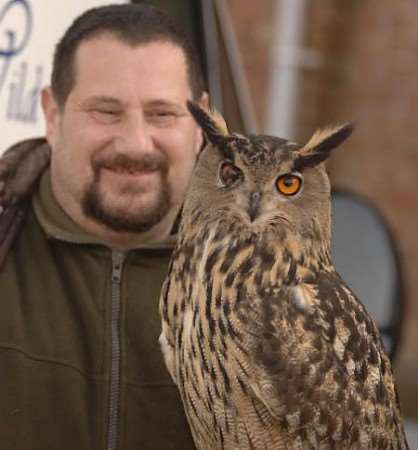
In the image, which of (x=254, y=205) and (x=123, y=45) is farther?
(x=123, y=45)

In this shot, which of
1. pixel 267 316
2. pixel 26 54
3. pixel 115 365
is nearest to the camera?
pixel 267 316

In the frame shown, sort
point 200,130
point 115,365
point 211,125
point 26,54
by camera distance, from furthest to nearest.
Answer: point 26,54, point 200,130, point 115,365, point 211,125

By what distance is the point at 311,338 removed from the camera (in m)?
2.59

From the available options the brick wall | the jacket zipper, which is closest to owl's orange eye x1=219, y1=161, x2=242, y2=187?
the jacket zipper

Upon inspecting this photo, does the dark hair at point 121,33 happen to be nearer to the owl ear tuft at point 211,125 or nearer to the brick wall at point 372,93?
the owl ear tuft at point 211,125

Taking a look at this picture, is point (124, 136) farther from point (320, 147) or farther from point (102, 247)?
point (320, 147)

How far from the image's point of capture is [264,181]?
2.62 metres

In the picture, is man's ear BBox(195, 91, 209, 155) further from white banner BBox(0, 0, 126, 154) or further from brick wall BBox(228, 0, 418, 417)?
brick wall BBox(228, 0, 418, 417)

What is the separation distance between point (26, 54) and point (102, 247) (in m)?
0.74

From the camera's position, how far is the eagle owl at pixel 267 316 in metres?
2.57

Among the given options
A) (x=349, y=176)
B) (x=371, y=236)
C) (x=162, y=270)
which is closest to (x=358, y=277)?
(x=371, y=236)

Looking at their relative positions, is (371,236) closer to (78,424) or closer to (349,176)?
(78,424)

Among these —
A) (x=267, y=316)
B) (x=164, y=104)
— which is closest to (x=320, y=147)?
(x=267, y=316)

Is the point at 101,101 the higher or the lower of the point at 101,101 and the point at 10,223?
the higher
